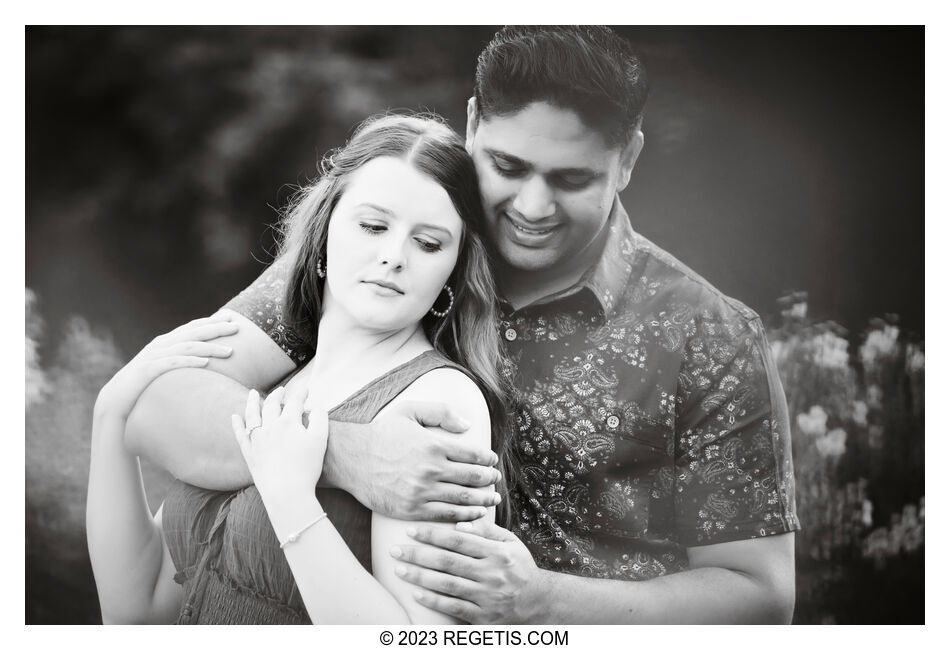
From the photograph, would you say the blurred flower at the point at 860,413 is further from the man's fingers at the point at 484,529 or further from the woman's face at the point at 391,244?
the woman's face at the point at 391,244

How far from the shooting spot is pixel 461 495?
297 centimetres

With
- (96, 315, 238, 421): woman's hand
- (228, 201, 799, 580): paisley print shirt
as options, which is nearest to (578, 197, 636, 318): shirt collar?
(228, 201, 799, 580): paisley print shirt

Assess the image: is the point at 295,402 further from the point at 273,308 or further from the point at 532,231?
the point at 532,231

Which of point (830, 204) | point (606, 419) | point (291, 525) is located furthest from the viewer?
point (830, 204)

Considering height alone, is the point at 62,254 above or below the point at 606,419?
above

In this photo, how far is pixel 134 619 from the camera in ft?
11.0

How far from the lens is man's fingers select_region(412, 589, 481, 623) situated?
9.78ft

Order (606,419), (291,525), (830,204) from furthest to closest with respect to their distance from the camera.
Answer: (830,204) → (606,419) → (291,525)

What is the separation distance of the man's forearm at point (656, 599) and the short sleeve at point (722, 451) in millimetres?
140

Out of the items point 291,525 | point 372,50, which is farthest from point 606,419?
point 372,50

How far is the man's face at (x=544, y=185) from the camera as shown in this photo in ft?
10.5
